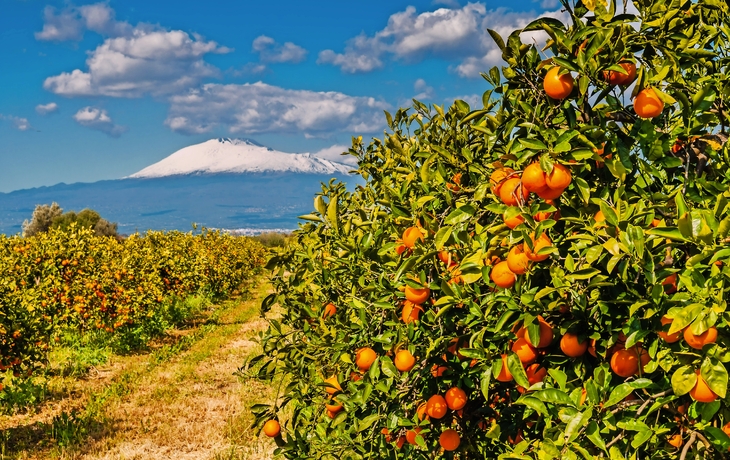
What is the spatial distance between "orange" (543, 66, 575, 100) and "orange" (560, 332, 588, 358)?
737 mm

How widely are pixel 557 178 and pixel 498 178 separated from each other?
0.30 meters

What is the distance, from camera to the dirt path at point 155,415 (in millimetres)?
5832

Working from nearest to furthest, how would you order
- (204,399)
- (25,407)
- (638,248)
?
(638,248), (25,407), (204,399)

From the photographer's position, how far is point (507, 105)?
1.80m

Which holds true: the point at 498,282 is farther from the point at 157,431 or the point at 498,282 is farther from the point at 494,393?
the point at 157,431

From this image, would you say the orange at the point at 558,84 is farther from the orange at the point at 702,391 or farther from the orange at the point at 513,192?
the orange at the point at 702,391

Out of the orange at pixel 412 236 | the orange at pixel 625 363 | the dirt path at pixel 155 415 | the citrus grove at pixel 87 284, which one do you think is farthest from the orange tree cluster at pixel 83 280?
the orange at pixel 625 363

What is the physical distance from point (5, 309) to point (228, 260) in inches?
564

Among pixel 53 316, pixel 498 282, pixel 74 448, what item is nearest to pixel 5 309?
pixel 74 448

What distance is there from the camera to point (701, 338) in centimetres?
126

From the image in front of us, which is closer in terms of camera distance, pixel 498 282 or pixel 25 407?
pixel 498 282

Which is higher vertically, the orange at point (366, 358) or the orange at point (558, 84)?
the orange at point (558, 84)

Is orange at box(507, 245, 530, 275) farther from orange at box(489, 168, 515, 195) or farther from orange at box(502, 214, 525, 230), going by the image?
orange at box(489, 168, 515, 195)

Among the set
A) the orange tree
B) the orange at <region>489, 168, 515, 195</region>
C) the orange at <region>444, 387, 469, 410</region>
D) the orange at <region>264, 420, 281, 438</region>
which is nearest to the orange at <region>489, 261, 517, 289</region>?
the orange tree
